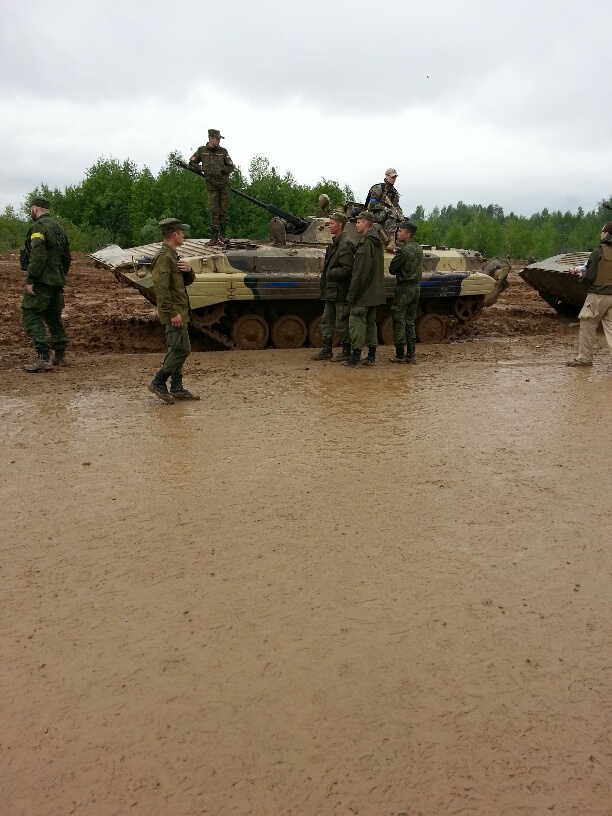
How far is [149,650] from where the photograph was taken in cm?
291

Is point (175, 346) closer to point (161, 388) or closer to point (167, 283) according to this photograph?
point (161, 388)

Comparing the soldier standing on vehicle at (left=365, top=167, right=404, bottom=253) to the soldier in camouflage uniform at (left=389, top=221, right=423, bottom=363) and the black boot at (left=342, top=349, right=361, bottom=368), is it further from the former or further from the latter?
the black boot at (left=342, top=349, right=361, bottom=368)

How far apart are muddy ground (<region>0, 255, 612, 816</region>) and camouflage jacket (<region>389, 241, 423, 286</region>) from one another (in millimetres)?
3051

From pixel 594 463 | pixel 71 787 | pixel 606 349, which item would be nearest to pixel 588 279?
pixel 606 349

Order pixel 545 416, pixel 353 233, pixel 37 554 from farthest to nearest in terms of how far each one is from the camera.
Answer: pixel 353 233 → pixel 545 416 → pixel 37 554

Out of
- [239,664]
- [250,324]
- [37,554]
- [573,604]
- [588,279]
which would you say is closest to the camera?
[239,664]

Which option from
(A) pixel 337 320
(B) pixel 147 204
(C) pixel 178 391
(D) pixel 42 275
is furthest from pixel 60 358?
Answer: (B) pixel 147 204

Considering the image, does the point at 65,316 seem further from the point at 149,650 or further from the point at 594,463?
the point at 149,650

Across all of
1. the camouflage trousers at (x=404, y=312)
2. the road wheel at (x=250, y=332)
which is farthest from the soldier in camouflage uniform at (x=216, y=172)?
the camouflage trousers at (x=404, y=312)

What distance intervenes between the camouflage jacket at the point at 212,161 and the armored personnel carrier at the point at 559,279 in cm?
595

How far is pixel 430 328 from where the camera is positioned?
11.6 metres

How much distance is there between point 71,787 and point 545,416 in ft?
16.8

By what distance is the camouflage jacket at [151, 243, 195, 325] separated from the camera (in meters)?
6.52

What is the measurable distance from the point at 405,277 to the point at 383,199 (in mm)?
2850
